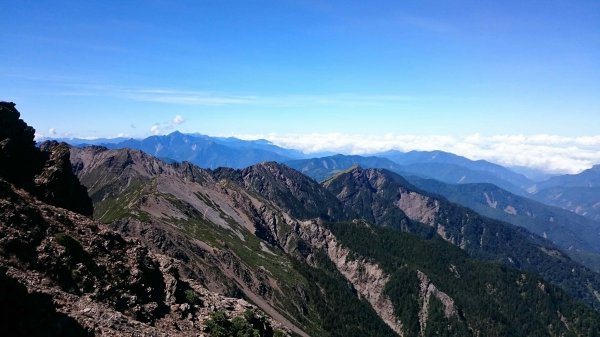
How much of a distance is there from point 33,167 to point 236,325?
5217cm

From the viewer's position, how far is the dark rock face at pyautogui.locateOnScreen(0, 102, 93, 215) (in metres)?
80.0

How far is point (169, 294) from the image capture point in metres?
67.2

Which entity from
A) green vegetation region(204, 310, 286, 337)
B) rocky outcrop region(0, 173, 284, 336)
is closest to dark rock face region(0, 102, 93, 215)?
rocky outcrop region(0, 173, 284, 336)

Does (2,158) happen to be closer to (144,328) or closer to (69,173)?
(69,173)

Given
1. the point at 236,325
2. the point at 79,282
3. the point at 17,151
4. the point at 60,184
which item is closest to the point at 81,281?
the point at 79,282

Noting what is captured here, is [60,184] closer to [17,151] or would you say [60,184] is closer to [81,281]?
[17,151]

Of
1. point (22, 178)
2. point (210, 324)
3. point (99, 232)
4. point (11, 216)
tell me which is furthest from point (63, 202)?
point (210, 324)

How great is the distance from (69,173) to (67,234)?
41.0 m

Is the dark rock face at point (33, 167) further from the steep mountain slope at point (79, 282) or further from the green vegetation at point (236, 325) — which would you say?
the green vegetation at point (236, 325)

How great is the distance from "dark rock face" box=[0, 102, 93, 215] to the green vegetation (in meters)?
40.8

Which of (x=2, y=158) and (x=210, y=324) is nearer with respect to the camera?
(x=210, y=324)

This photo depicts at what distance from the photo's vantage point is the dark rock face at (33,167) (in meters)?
80.0

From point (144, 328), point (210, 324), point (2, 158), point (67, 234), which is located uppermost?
point (2, 158)

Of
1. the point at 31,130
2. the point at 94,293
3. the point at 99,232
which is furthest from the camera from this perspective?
the point at 31,130
